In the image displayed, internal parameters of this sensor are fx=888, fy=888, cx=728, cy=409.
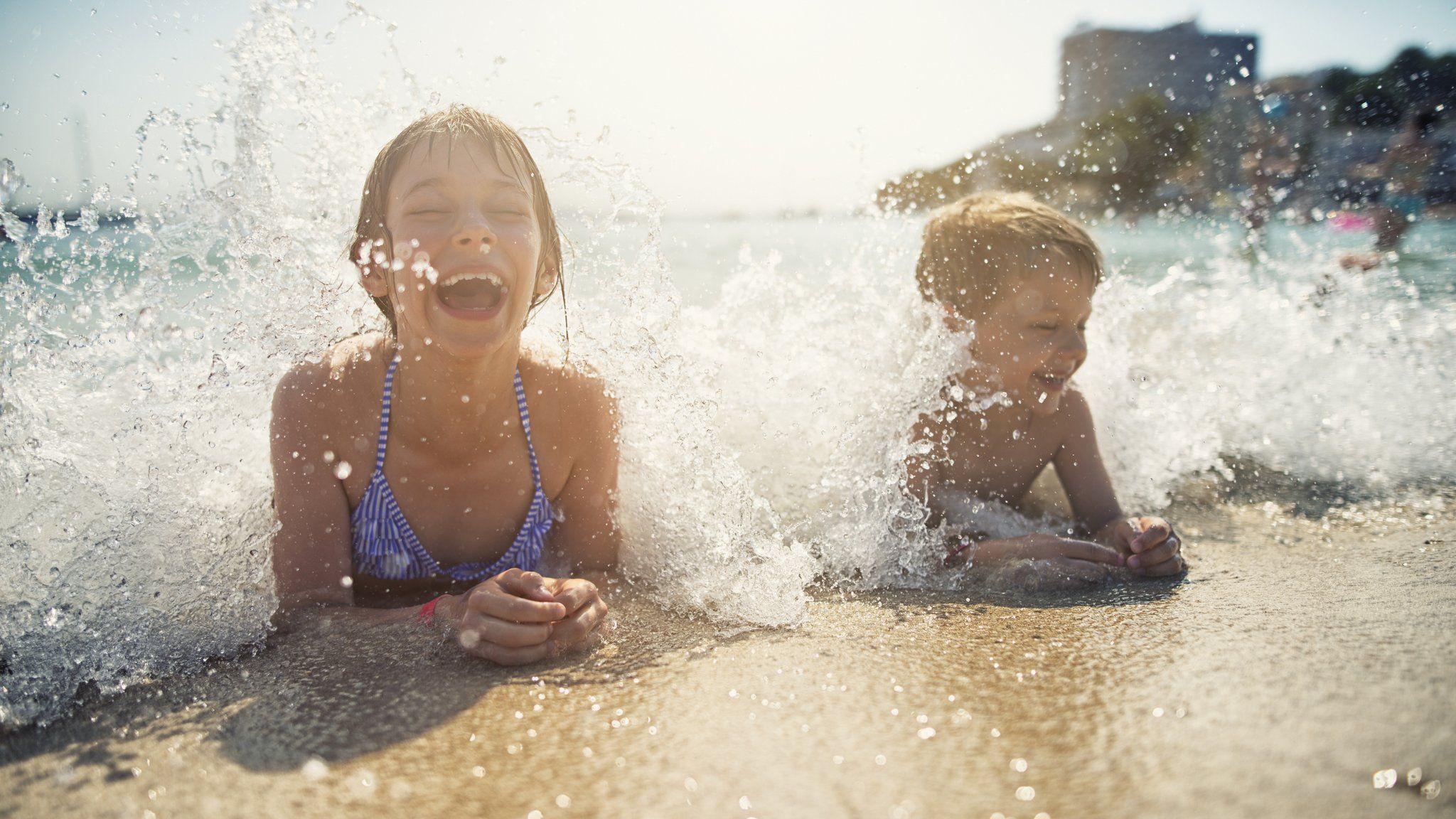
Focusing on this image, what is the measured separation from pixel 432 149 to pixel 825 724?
161cm

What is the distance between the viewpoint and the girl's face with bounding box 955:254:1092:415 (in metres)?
2.87

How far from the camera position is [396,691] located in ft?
5.06

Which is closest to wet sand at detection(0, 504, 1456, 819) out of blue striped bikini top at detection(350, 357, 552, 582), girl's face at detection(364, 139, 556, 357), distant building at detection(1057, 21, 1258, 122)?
blue striped bikini top at detection(350, 357, 552, 582)

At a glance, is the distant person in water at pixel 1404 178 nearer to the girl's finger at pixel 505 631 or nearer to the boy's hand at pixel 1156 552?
the boy's hand at pixel 1156 552

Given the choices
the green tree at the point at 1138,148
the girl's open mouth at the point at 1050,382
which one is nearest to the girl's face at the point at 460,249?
the girl's open mouth at the point at 1050,382

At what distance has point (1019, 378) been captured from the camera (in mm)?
2939

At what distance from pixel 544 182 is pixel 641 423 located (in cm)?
76

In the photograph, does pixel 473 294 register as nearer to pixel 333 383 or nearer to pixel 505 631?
pixel 333 383

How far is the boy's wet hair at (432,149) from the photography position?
2170 mm

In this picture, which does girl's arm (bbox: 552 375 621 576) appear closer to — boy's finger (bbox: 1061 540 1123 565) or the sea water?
the sea water

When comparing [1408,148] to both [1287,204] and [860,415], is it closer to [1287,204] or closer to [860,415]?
[1287,204]

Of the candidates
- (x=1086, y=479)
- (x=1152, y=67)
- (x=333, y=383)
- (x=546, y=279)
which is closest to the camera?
(x=333, y=383)

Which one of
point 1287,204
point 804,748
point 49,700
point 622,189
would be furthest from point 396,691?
point 1287,204

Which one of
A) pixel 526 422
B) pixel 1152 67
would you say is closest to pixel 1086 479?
pixel 526 422
